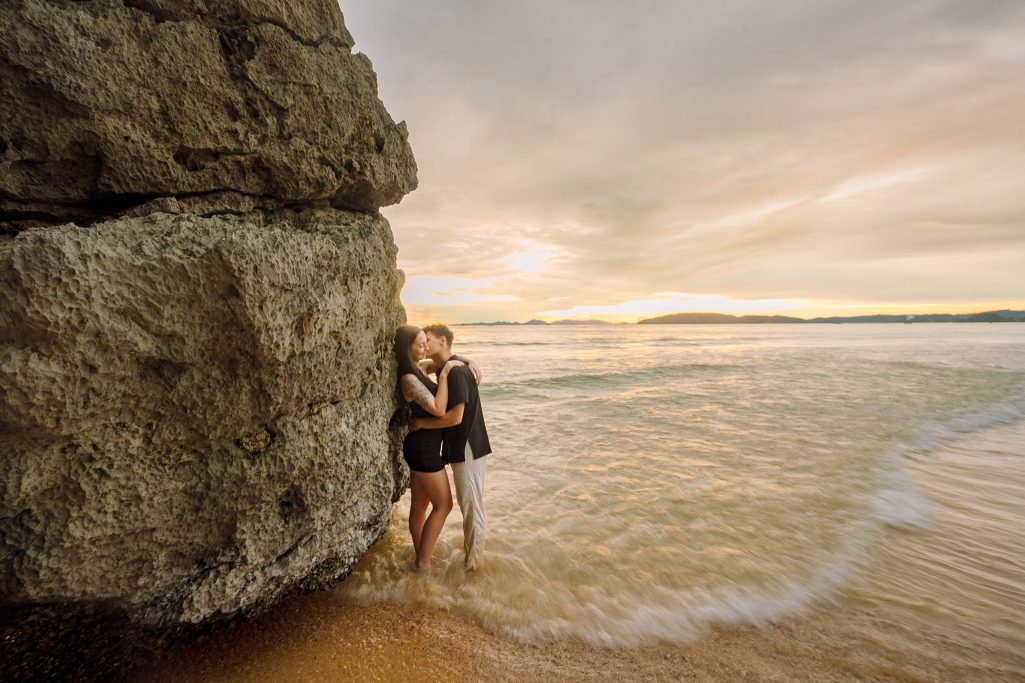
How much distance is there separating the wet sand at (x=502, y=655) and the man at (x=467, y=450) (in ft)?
2.71

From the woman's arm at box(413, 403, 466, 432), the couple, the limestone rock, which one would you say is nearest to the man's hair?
the couple

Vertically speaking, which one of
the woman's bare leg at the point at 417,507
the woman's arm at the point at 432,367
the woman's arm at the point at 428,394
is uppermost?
the woman's arm at the point at 432,367

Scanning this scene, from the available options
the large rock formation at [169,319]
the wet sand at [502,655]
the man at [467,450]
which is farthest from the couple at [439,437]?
the wet sand at [502,655]

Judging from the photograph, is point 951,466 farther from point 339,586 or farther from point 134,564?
point 134,564

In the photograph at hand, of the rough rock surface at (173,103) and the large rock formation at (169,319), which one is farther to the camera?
the rough rock surface at (173,103)

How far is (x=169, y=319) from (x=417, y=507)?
9.27 feet

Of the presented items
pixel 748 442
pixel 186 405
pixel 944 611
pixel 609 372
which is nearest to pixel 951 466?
pixel 748 442

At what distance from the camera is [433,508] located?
171 inches

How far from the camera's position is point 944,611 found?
3.85 metres

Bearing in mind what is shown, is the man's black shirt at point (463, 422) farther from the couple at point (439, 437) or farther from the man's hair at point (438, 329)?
the man's hair at point (438, 329)

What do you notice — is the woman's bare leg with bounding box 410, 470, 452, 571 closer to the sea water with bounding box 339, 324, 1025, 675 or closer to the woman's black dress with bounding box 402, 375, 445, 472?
the woman's black dress with bounding box 402, 375, 445, 472

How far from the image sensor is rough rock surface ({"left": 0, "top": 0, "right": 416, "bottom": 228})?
2.59 m

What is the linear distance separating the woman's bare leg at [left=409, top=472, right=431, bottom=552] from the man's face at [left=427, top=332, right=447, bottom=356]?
1.20 meters

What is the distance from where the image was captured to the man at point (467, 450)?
432 centimetres
